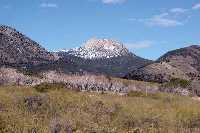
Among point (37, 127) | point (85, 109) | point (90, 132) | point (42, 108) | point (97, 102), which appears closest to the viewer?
point (90, 132)

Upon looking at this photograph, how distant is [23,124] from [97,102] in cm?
2405

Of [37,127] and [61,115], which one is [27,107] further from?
[37,127]

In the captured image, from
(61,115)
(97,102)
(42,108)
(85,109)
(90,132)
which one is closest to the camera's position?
(90,132)

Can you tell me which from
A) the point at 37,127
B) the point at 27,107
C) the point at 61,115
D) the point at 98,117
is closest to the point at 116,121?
the point at 98,117

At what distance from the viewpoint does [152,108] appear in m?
62.2

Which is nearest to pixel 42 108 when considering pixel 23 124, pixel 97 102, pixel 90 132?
pixel 97 102

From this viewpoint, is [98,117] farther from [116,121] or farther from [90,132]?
[90,132]

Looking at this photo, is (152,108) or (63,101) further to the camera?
(152,108)

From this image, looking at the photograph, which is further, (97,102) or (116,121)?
(97,102)

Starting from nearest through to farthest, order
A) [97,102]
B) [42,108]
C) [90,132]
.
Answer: [90,132], [42,108], [97,102]

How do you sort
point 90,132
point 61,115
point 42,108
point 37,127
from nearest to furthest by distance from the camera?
point 90,132, point 37,127, point 61,115, point 42,108

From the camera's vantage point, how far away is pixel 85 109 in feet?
184

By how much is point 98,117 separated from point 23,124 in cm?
1601

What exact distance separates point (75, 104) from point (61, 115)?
28.3 feet
